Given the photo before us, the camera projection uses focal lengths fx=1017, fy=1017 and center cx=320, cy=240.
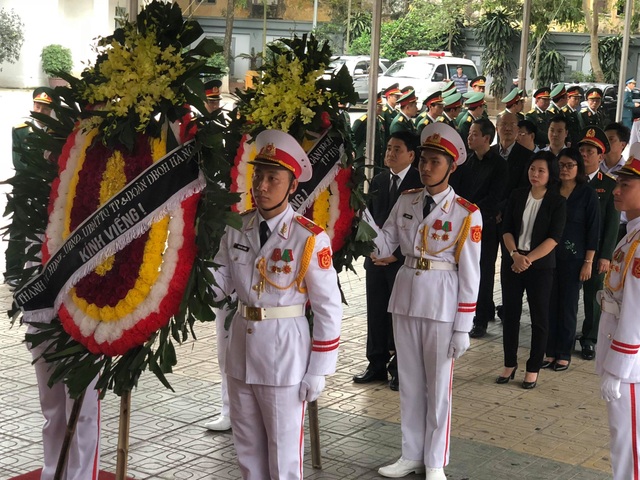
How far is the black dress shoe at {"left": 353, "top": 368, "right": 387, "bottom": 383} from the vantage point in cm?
722

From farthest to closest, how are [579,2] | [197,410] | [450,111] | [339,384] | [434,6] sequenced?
[579,2] → [434,6] → [450,111] → [339,384] → [197,410]

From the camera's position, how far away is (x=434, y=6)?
25.0m

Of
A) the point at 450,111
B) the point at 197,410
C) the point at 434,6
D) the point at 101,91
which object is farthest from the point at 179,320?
the point at 434,6

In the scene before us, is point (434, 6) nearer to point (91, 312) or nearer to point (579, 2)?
point (579, 2)

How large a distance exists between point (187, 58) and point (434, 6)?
21.7 meters

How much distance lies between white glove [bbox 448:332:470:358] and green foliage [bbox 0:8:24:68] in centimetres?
625

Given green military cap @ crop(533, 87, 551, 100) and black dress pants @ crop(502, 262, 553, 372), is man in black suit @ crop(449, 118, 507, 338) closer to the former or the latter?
black dress pants @ crop(502, 262, 553, 372)

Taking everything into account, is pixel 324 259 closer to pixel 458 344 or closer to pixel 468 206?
pixel 458 344

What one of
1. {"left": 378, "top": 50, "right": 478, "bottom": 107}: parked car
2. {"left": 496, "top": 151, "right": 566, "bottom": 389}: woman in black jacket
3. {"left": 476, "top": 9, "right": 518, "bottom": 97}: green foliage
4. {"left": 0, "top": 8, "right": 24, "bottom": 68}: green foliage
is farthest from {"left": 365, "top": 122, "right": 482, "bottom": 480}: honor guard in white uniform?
{"left": 476, "top": 9, "right": 518, "bottom": 97}: green foliage

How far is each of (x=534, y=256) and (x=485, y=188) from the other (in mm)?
1475

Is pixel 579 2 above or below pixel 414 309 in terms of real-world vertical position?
above

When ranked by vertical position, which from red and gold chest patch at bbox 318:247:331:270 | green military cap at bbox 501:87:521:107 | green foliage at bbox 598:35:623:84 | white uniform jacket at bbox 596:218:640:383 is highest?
green foliage at bbox 598:35:623:84

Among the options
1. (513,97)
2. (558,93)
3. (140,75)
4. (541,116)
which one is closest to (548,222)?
(140,75)

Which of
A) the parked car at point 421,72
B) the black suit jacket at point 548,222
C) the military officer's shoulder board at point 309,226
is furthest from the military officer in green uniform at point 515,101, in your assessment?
the parked car at point 421,72
